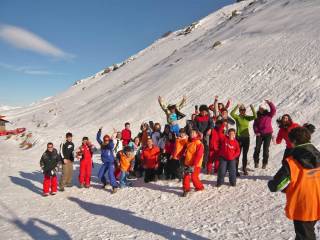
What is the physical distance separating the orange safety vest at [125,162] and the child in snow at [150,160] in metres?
0.50

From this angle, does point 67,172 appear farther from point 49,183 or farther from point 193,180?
point 193,180

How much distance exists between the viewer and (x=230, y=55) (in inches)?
1102

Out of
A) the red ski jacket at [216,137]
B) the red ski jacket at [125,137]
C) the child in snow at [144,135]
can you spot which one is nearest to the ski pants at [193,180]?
the red ski jacket at [216,137]

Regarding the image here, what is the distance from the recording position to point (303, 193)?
462 centimetres

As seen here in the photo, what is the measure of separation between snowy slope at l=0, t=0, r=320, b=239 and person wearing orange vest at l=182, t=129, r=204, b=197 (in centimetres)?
35

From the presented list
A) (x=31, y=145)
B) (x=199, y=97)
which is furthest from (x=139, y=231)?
(x=31, y=145)

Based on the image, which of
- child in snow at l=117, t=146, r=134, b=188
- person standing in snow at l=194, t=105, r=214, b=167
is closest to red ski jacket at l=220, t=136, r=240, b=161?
person standing in snow at l=194, t=105, r=214, b=167

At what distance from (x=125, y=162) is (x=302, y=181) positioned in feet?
25.3

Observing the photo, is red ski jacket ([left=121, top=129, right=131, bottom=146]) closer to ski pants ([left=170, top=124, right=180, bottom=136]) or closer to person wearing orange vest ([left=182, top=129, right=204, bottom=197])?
ski pants ([left=170, top=124, right=180, bottom=136])

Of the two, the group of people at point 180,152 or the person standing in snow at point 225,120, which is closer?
the group of people at point 180,152

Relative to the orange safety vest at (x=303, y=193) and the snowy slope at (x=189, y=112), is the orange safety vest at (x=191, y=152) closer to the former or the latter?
the snowy slope at (x=189, y=112)

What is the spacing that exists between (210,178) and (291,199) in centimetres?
658

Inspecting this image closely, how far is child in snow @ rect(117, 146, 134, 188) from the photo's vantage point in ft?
37.9

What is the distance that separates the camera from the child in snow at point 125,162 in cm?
1156
